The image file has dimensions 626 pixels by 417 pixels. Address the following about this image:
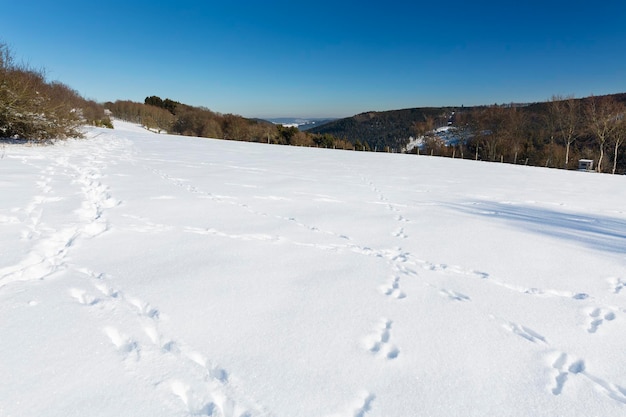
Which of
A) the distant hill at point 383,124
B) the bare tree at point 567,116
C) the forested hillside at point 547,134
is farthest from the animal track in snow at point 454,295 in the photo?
the distant hill at point 383,124

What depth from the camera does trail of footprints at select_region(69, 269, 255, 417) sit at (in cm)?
159

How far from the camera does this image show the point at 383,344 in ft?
6.91

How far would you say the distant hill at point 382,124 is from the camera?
3829 inches

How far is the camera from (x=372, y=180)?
870 cm

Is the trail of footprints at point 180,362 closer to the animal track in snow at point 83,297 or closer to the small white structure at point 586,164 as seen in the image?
the animal track in snow at point 83,297

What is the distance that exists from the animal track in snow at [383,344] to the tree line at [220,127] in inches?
1092

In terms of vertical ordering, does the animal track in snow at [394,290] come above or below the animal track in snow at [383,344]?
above

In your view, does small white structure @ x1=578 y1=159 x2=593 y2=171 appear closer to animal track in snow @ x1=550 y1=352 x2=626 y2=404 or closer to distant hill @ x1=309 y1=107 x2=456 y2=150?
animal track in snow @ x1=550 y1=352 x2=626 y2=404

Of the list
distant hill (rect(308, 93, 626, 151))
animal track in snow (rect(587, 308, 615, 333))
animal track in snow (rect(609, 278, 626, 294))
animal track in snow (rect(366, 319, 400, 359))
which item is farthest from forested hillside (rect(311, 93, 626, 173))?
distant hill (rect(308, 93, 626, 151))

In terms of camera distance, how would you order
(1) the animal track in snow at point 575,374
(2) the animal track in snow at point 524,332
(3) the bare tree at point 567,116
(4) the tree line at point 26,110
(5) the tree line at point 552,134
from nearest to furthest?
1. (1) the animal track in snow at point 575,374
2. (2) the animal track in snow at point 524,332
3. (4) the tree line at point 26,110
4. (5) the tree line at point 552,134
5. (3) the bare tree at point 567,116

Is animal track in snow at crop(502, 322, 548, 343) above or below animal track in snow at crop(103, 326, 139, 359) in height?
above

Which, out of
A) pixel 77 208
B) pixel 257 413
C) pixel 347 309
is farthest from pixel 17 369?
pixel 77 208

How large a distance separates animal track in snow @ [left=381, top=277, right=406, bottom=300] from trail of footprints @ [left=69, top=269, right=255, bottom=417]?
1.45 metres

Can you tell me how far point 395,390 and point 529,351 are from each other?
3.21 ft
